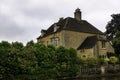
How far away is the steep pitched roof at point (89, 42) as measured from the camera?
5800 cm

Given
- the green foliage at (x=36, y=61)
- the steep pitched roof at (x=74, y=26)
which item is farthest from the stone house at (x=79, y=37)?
the green foliage at (x=36, y=61)

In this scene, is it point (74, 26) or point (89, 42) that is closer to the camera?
point (89, 42)

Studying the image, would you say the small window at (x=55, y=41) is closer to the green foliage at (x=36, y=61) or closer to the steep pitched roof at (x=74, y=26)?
the steep pitched roof at (x=74, y=26)

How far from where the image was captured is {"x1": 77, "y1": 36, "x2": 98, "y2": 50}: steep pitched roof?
58.0 metres

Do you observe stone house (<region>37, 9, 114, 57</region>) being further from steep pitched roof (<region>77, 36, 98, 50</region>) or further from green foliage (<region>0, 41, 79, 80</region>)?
green foliage (<region>0, 41, 79, 80</region>)

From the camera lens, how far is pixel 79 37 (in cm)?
6119

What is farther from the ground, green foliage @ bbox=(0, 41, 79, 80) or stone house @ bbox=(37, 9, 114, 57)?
stone house @ bbox=(37, 9, 114, 57)

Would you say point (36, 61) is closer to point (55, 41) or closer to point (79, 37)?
point (55, 41)

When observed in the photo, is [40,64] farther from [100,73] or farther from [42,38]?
[42,38]

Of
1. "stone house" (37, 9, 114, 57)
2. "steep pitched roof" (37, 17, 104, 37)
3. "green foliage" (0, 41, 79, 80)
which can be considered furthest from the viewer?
"steep pitched roof" (37, 17, 104, 37)

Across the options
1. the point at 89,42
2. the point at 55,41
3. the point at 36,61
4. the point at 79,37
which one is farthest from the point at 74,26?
the point at 36,61

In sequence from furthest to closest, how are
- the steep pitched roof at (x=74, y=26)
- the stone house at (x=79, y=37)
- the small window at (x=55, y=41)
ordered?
the small window at (x=55, y=41), the steep pitched roof at (x=74, y=26), the stone house at (x=79, y=37)

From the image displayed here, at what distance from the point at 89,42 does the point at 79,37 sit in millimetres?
2860

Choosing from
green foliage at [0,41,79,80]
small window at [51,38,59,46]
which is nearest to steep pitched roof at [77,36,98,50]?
small window at [51,38,59,46]
